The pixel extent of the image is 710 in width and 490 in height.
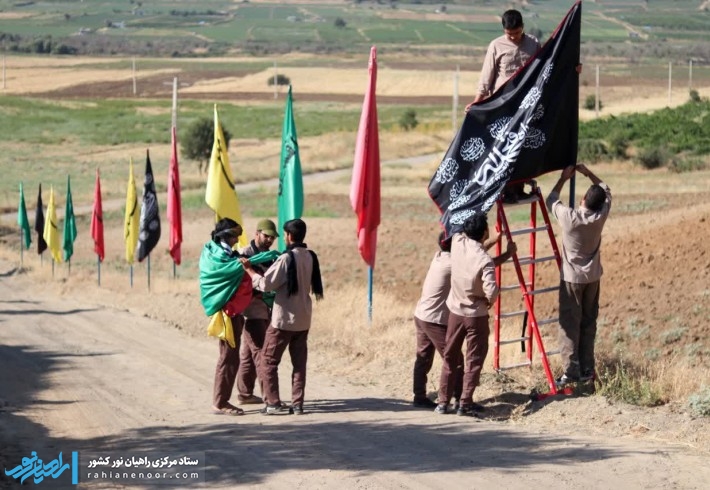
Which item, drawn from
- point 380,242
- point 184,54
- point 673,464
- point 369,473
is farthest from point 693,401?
point 184,54

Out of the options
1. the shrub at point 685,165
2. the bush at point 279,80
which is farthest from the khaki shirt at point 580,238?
the bush at point 279,80

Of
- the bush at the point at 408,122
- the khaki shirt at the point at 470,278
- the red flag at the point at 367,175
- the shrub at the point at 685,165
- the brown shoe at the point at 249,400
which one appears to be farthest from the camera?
the bush at the point at 408,122

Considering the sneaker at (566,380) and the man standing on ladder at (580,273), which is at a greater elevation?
the man standing on ladder at (580,273)

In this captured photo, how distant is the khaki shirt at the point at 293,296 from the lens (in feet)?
35.5

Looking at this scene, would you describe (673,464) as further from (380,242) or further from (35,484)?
(380,242)

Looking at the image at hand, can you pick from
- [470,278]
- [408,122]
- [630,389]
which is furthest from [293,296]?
[408,122]

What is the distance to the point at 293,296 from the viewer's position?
11.0m

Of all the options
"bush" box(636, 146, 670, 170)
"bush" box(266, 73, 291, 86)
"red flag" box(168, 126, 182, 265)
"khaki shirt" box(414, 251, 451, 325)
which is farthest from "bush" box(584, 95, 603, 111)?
"khaki shirt" box(414, 251, 451, 325)

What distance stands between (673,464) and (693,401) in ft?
4.75

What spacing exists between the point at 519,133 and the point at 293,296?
249 centimetres

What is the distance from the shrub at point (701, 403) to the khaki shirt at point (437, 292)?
7.30 feet

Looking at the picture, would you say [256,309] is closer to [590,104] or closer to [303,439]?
[303,439]

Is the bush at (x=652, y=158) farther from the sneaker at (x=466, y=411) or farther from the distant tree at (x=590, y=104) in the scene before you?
the distant tree at (x=590, y=104)

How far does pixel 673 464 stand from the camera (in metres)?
8.87
